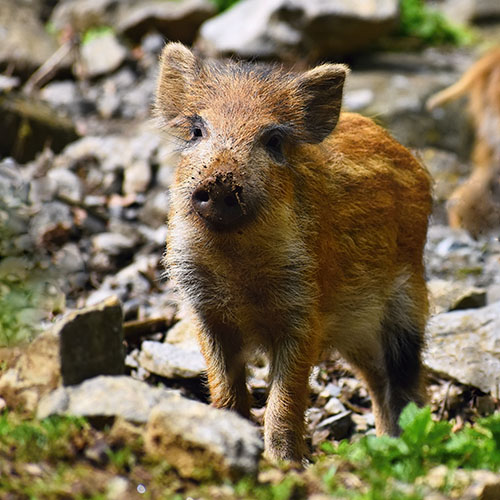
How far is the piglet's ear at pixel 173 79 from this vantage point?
19.6ft

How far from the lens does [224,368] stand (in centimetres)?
564

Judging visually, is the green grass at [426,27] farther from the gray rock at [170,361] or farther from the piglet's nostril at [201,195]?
the piglet's nostril at [201,195]

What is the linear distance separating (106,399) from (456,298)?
A: 4.65 m

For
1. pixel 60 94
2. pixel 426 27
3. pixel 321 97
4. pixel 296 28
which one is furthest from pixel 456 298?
pixel 426 27

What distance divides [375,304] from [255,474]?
2.84 metres

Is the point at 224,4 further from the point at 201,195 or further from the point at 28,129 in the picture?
the point at 201,195

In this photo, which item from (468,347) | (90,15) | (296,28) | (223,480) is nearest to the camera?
(223,480)

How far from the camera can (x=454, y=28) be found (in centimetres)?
1772

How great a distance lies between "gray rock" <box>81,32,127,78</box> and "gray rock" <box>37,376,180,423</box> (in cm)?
1080

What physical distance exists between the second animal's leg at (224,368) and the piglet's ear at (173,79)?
1.58 metres

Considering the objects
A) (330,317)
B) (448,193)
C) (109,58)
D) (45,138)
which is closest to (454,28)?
(448,193)

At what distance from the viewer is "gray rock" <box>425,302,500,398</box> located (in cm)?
675

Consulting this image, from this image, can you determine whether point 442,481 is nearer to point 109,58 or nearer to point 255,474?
point 255,474

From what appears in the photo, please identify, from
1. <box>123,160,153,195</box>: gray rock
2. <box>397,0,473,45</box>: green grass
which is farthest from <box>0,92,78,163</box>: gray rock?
<box>397,0,473,45</box>: green grass
